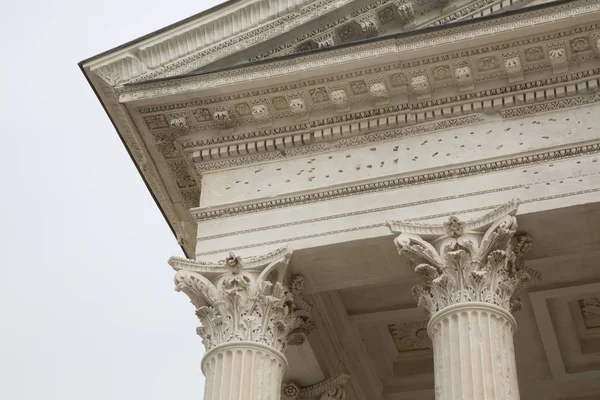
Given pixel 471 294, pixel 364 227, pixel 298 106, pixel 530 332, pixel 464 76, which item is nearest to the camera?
pixel 471 294

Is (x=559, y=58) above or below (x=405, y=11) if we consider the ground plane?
below

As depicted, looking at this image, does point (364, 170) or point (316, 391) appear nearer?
point (364, 170)

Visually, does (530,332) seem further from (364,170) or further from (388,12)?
(388,12)

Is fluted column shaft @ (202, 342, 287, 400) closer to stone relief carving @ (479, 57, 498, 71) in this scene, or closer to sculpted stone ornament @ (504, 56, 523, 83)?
stone relief carving @ (479, 57, 498, 71)

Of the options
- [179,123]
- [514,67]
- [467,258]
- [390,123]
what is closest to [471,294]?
[467,258]

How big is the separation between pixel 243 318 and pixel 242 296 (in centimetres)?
35

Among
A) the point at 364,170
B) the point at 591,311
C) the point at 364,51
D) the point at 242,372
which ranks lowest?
the point at 242,372

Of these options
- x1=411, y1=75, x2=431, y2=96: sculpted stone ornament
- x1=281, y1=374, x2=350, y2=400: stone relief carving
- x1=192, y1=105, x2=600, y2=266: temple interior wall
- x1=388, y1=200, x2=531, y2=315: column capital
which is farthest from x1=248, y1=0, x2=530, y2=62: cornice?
x1=281, y1=374, x2=350, y2=400: stone relief carving

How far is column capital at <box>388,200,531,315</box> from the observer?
52.8 feet

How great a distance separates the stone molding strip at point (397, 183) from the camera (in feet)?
55.6

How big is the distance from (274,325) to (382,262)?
1.73 m

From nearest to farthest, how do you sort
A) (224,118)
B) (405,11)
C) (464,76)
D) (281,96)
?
1. (464,76)
2. (281,96)
3. (224,118)
4. (405,11)

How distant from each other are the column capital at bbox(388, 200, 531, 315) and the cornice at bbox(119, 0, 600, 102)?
256cm

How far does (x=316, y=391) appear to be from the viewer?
1938 centimetres
